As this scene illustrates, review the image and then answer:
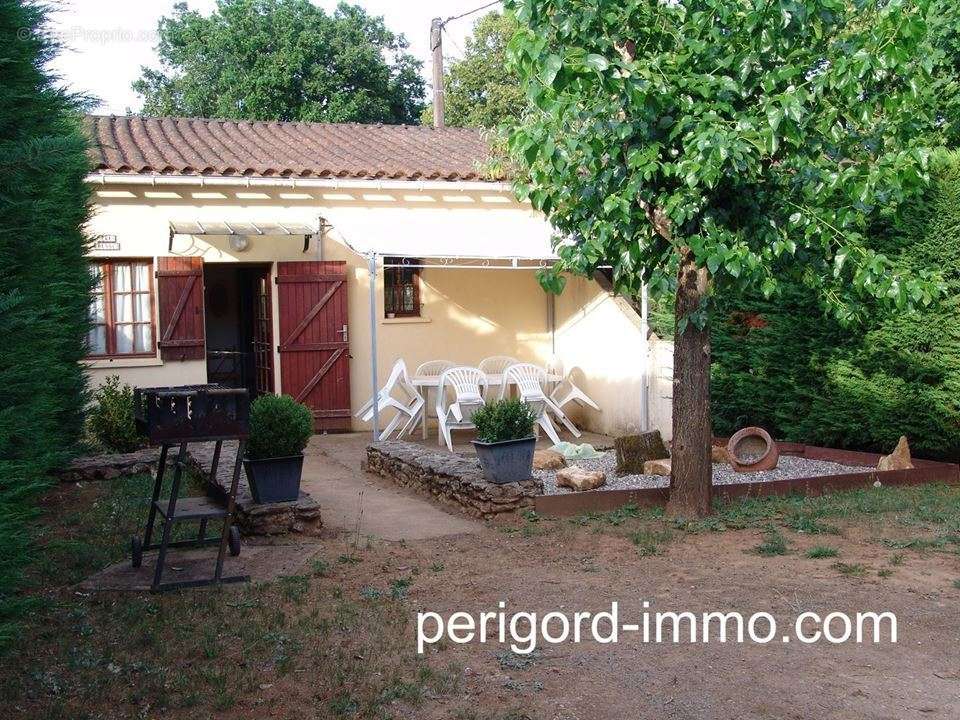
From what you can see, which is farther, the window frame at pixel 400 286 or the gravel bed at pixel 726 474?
the window frame at pixel 400 286

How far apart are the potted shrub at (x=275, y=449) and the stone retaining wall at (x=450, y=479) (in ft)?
4.50

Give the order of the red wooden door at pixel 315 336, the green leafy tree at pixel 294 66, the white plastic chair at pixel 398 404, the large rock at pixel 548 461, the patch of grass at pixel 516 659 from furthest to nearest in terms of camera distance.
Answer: the green leafy tree at pixel 294 66
the red wooden door at pixel 315 336
the white plastic chair at pixel 398 404
the large rock at pixel 548 461
the patch of grass at pixel 516 659

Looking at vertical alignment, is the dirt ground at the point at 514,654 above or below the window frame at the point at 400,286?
below

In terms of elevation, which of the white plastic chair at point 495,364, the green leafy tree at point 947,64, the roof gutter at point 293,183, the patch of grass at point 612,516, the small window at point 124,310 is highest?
the green leafy tree at point 947,64

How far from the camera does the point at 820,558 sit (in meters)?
5.94

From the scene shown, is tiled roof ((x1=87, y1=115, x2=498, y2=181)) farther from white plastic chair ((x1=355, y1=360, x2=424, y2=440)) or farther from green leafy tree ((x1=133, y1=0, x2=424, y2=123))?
green leafy tree ((x1=133, y1=0, x2=424, y2=123))

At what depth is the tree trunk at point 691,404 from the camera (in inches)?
274

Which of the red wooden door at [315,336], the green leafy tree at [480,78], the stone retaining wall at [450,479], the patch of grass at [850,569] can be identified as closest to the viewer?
the patch of grass at [850,569]

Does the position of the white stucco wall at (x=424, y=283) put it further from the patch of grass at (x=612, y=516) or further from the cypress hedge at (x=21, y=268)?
the cypress hedge at (x=21, y=268)

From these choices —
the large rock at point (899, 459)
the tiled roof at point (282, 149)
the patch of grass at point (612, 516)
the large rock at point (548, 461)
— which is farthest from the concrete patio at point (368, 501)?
Result: the tiled roof at point (282, 149)

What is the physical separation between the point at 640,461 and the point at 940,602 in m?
3.97

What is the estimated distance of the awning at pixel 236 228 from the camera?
11.4 meters

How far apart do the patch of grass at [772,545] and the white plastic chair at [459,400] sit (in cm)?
436

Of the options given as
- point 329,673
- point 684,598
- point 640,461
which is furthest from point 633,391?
point 329,673
